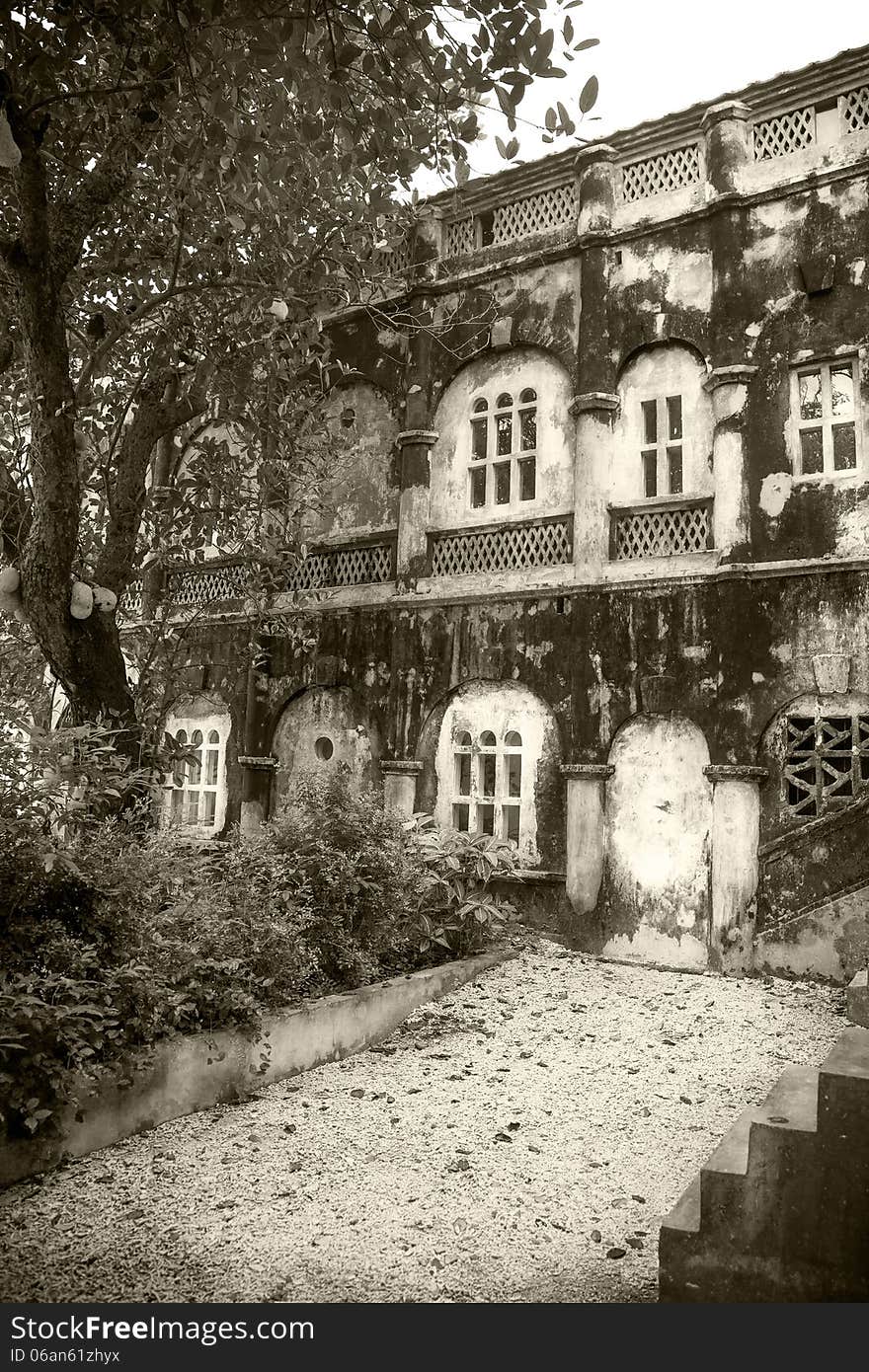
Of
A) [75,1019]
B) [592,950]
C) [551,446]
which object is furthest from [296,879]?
[551,446]

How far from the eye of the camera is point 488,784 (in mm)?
11430

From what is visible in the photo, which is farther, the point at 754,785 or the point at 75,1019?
the point at 754,785

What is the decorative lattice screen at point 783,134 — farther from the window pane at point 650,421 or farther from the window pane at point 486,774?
the window pane at point 486,774

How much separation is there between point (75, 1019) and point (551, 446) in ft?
29.1

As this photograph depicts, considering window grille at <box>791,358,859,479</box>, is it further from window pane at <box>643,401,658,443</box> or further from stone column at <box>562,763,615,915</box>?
stone column at <box>562,763,615,915</box>

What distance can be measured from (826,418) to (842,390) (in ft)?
1.17

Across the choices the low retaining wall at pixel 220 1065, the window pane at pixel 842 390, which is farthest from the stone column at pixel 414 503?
the low retaining wall at pixel 220 1065

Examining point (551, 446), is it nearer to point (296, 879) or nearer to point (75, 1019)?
point (296, 879)

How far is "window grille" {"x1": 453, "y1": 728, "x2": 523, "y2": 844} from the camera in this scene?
36.5 feet

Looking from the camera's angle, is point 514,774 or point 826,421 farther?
point 514,774

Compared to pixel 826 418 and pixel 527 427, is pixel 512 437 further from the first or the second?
pixel 826 418

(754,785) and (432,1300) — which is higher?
(754,785)

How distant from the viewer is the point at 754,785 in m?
9.61

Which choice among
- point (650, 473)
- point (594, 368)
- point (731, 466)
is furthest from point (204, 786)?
point (731, 466)
